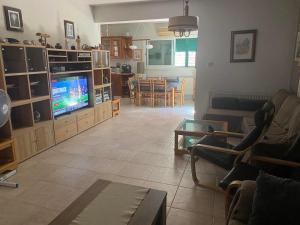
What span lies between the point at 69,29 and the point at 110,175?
10.3 ft

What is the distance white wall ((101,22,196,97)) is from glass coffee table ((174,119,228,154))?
4303 millimetres

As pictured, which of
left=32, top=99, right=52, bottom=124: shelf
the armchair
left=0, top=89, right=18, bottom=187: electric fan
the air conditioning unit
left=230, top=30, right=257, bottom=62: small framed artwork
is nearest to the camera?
the armchair

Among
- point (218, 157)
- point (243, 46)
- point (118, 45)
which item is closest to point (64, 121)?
point (218, 157)

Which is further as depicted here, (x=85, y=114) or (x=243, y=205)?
(x=85, y=114)

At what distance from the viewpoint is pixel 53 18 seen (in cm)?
418

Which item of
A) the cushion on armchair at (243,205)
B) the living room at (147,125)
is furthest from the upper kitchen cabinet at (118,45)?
the cushion on armchair at (243,205)

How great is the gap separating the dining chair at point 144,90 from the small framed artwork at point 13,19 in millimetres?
3719

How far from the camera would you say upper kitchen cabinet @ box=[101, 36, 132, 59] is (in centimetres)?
822

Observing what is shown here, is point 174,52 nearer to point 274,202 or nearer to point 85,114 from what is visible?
point 85,114

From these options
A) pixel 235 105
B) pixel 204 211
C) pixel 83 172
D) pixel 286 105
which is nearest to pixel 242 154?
pixel 204 211

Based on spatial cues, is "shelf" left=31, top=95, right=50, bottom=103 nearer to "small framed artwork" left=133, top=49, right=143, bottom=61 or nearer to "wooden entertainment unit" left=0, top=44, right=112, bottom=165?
"wooden entertainment unit" left=0, top=44, right=112, bottom=165

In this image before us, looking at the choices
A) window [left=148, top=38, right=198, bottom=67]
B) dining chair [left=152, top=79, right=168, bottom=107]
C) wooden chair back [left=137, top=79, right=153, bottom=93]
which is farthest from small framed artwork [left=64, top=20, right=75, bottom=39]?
window [left=148, top=38, right=198, bottom=67]

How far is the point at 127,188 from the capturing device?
5.93 feet

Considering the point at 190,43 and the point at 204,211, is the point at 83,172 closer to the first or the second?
the point at 204,211
